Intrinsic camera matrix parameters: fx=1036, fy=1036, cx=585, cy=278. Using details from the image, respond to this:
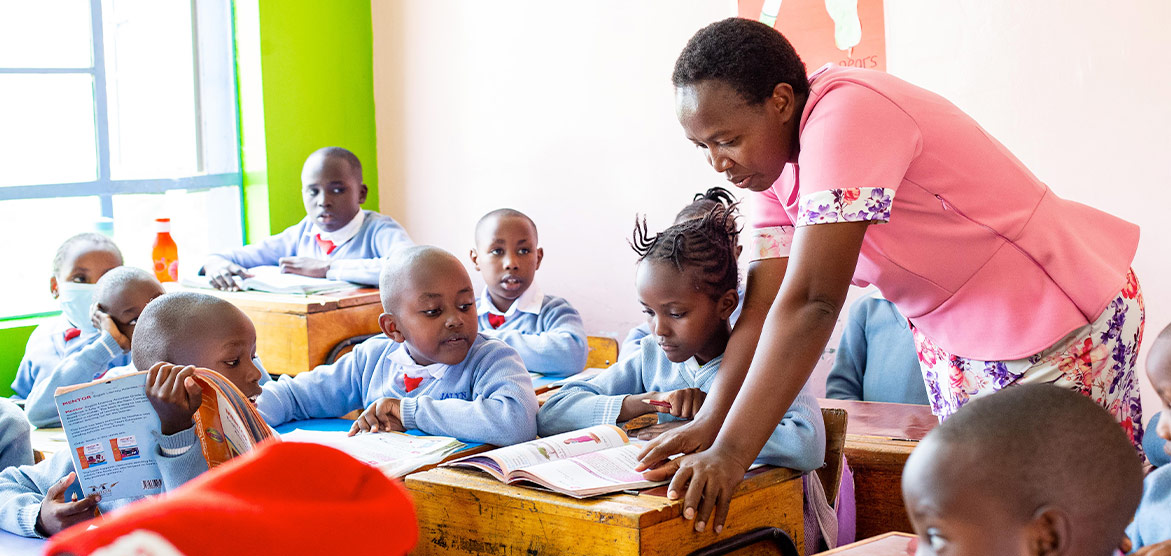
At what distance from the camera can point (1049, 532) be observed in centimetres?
99

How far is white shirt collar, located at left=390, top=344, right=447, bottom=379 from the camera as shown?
2.57m

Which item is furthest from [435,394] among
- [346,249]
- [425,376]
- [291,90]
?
[291,90]

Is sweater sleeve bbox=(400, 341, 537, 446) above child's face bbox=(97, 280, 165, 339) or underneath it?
underneath

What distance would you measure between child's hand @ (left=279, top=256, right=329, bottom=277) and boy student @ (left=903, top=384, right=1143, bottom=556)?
3.66 m

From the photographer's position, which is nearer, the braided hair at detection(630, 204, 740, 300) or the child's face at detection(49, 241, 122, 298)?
the braided hair at detection(630, 204, 740, 300)

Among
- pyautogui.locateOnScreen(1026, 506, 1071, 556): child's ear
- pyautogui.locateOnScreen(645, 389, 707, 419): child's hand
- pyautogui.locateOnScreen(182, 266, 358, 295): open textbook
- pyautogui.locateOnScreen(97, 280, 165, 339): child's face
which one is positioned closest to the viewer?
pyautogui.locateOnScreen(1026, 506, 1071, 556): child's ear

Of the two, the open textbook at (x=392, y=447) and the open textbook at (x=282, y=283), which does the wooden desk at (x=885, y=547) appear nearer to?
the open textbook at (x=392, y=447)

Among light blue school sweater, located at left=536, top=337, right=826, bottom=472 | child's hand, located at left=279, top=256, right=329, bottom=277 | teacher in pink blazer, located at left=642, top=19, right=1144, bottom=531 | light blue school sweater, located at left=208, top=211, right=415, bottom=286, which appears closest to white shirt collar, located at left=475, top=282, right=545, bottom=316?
light blue school sweater, located at left=208, top=211, right=415, bottom=286

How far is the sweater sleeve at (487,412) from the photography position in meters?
2.33


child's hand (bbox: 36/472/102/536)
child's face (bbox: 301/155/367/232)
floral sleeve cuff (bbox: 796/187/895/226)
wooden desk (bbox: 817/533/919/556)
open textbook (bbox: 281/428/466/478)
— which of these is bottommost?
open textbook (bbox: 281/428/466/478)

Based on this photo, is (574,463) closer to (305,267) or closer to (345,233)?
(305,267)

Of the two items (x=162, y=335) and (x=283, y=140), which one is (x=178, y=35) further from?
(x=162, y=335)

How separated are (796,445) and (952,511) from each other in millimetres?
824

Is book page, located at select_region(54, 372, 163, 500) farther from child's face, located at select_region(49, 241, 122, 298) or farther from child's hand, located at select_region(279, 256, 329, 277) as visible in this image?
child's hand, located at select_region(279, 256, 329, 277)
